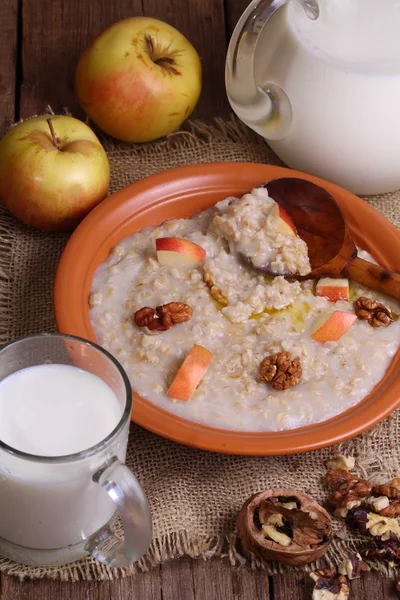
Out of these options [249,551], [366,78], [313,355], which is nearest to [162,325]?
[313,355]

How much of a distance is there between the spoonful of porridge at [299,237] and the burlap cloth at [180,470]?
0.31m

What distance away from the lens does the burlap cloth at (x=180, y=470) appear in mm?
1542

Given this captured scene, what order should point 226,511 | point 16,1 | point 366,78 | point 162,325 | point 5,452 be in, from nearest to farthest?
point 5,452 → point 226,511 → point 162,325 → point 366,78 → point 16,1

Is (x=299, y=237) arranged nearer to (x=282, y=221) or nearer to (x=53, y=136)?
(x=282, y=221)

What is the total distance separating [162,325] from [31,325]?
307 millimetres

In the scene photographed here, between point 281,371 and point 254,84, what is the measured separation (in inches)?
25.1

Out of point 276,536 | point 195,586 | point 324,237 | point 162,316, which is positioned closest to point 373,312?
point 324,237

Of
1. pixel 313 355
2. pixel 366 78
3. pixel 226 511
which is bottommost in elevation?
pixel 226 511

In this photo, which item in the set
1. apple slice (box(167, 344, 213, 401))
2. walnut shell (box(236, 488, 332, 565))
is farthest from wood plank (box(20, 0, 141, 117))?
walnut shell (box(236, 488, 332, 565))

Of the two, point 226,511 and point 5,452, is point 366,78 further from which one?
point 5,452

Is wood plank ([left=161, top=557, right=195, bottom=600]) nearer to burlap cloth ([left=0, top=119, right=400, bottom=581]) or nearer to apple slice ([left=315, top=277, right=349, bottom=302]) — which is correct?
burlap cloth ([left=0, top=119, right=400, bottom=581])

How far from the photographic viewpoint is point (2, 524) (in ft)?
4.70

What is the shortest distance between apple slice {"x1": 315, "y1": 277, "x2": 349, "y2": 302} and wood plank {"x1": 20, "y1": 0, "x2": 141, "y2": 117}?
821 mm

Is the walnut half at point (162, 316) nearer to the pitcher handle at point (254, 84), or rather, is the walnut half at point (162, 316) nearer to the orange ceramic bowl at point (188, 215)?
the orange ceramic bowl at point (188, 215)
